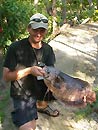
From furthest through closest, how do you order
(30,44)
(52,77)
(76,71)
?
(76,71) → (30,44) → (52,77)

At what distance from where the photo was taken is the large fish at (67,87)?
11.5ft

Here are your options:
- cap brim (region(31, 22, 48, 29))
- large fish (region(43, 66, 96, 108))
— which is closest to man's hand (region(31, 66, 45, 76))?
large fish (region(43, 66, 96, 108))

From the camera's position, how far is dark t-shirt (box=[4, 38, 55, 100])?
13.0 feet

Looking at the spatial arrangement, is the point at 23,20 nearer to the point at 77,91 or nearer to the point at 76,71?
the point at 76,71

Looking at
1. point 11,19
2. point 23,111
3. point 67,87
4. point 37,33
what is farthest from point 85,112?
point 11,19

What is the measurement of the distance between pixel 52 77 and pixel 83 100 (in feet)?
1.55

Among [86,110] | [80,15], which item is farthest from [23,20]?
[80,15]

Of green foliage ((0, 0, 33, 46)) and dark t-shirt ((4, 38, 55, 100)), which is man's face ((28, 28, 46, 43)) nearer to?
dark t-shirt ((4, 38, 55, 100))

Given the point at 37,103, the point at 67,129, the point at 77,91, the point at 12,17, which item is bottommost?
the point at 67,129

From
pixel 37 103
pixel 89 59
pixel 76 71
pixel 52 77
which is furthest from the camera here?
pixel 89 59

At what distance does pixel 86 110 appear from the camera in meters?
5.30

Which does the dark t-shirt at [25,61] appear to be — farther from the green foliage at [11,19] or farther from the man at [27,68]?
the green foliage at [11,19]

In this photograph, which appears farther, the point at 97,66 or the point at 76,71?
the point at 97,66

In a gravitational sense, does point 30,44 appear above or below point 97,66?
above
